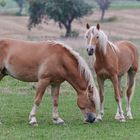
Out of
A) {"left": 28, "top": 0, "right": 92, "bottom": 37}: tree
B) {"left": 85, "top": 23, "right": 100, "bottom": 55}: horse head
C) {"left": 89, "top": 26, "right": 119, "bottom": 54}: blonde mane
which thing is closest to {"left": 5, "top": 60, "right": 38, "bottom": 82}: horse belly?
{"left": 85, "top": 23, "right": 100, "bottom": 55}: horse head

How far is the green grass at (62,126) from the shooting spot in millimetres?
9133

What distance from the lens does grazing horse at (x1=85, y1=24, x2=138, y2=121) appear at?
10.6 metres

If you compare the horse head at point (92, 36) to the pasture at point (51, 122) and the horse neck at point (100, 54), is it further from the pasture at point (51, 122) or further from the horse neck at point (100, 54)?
the pasture at point (51, 122)

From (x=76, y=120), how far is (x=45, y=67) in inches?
62.9

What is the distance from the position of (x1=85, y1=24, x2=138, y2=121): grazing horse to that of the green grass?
2.23 ft

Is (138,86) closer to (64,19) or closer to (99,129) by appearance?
(99,129)

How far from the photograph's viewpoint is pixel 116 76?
1133 cm

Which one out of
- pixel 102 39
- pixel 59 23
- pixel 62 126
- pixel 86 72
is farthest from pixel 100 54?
pixel 59 23

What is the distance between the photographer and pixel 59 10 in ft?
197

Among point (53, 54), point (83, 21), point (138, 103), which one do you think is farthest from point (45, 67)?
point (83, 21)

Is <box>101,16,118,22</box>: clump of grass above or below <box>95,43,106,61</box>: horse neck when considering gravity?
below

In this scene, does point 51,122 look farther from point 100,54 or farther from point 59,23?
point 59,23

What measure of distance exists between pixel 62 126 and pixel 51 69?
1199 millimetres

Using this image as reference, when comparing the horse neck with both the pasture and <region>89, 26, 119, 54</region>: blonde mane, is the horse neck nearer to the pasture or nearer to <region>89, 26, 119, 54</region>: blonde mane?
<region>89, 26, 119, 54</region>: blonde mane
